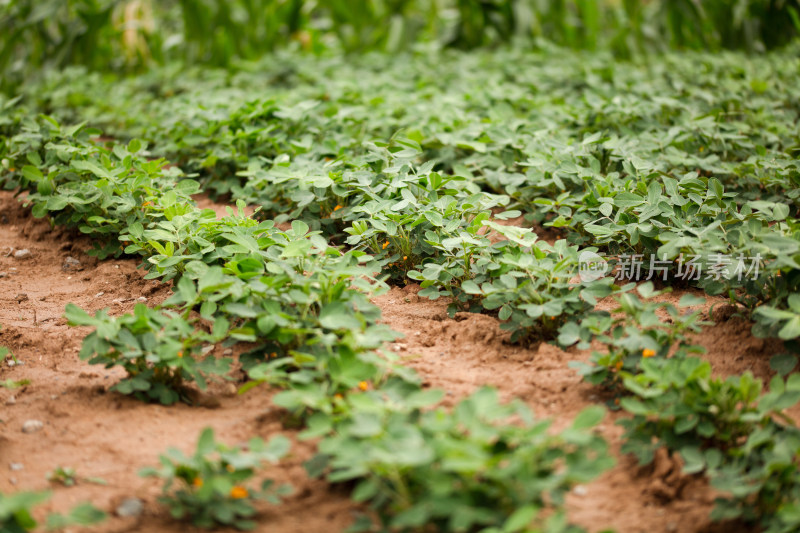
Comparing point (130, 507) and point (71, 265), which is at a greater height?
point (71, 265)

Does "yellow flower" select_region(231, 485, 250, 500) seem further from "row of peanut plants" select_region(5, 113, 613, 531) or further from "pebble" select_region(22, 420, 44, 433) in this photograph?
"pebble" select_region(22, 420, 44, 433)

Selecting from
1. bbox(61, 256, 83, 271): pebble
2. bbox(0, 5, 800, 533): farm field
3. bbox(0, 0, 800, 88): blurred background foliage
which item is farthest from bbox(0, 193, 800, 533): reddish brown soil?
bbox(0, 0, 800, 88): blurred background foliage

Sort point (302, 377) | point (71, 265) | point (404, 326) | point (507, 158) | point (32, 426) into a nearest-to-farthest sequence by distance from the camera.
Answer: point (302, 377) < point (32, 426) < point (404, 326) < point (71, 265) < point (507, 158)

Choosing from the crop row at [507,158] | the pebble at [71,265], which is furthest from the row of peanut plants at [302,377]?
the crop row at [507,158]

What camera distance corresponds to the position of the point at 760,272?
190 centimetres

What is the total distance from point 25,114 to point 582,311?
3126mm

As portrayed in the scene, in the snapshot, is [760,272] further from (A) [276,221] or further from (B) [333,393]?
(A) [276,221]

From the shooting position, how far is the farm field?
138 cm

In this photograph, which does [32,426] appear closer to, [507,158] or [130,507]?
[130,507]

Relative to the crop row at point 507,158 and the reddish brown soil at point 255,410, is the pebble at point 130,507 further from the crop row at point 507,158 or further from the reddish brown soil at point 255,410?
the crop row at point 507,158

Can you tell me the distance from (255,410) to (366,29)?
5018mm

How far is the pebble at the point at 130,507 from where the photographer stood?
143 cm

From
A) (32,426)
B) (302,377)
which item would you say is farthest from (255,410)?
(32,426)

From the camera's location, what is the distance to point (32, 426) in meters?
1.73
